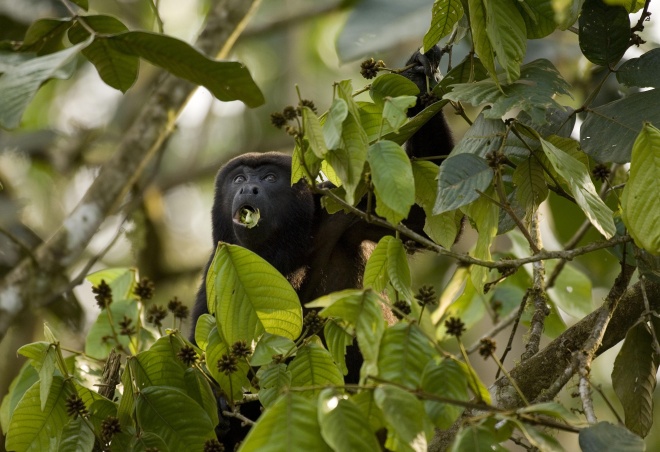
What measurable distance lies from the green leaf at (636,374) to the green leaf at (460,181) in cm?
66

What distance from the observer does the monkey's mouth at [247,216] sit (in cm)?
395

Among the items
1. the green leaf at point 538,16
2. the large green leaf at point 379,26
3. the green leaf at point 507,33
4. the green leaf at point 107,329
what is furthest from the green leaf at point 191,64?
the large green leaf at point 379,26

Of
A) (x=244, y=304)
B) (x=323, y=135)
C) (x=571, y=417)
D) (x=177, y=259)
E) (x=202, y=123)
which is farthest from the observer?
(x=202, y=123)

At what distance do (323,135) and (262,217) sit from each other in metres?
1.98

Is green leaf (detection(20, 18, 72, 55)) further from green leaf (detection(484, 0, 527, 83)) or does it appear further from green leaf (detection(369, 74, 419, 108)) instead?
green leaf (detection(484, 0, 527, 83))

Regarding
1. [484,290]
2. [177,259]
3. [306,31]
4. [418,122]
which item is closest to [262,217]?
[484,290]

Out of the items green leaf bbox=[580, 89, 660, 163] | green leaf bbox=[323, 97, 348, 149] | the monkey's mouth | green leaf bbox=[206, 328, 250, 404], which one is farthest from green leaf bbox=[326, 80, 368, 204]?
the monkey's mouth

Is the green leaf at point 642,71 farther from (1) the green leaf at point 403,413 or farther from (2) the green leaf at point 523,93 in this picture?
(1) the green leaf at point 403,413

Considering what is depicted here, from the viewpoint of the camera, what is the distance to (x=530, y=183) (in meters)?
2.46

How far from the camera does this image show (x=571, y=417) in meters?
1.71

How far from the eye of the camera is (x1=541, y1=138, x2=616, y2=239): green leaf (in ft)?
6.75

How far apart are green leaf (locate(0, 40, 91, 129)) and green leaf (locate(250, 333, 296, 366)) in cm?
79

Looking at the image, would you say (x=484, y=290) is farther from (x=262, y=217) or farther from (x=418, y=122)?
(x=262, y=217)

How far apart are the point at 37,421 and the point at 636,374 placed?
1.65 m
